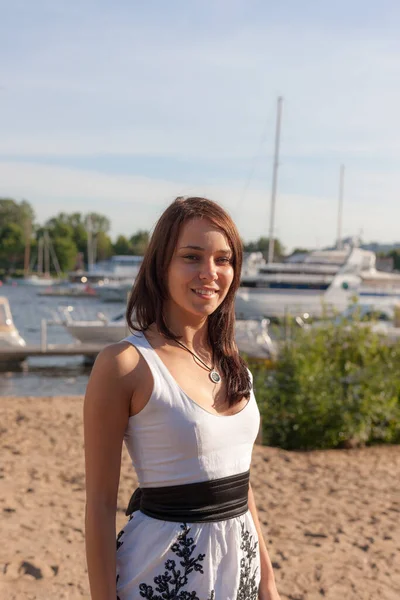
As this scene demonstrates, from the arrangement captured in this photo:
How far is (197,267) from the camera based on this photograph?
2043 mm

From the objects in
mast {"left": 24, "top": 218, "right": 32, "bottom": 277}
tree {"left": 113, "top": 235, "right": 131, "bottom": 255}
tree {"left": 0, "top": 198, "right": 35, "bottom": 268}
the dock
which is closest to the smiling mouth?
the dock

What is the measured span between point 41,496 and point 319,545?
2.43 metres

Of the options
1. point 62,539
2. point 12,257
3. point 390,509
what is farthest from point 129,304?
point 12,257

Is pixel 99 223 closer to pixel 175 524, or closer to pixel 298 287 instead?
pixel 298 287

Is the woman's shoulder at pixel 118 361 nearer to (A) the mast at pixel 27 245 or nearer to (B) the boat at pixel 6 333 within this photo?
(B) the boat at pixel 6 333

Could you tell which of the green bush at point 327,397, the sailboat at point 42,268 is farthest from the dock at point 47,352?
the sailboat at point 42,268

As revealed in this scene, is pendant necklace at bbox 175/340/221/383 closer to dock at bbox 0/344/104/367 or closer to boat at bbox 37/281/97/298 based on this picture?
dock at bbox 0/344/104/367

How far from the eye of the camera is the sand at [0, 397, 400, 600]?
4.77 meters

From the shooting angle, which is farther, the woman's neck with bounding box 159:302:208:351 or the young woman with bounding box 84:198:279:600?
the woman's neck with bounding box 159:302:208:351

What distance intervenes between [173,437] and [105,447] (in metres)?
0.18

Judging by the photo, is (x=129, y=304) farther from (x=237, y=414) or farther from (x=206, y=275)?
(x=237, y=414)

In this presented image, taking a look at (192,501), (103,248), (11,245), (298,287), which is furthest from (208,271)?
(103,248)

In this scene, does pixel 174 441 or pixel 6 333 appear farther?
pixel 6 333

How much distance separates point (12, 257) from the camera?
4727 inches
